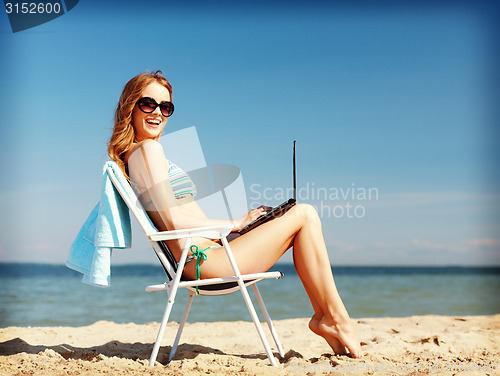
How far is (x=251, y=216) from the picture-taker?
2.73m

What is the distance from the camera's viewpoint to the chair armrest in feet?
7.61

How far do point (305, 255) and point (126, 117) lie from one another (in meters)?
1.29

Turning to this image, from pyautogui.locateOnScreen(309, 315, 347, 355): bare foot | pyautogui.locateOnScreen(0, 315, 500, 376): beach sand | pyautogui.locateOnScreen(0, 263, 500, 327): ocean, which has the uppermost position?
pyautogui.locateOnScreen(309, 315, 347, 355): bare foot

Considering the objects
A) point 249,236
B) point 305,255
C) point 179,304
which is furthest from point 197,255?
point 179,304

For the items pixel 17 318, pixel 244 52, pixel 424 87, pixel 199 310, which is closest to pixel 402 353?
pixel 199 310

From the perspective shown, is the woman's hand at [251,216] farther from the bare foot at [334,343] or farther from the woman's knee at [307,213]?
the bare foot at [334,343]

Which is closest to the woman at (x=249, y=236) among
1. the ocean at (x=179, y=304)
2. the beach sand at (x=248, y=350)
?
the beach sand at (x=248, y=350)

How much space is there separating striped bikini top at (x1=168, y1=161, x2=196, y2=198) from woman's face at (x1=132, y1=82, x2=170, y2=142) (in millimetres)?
261

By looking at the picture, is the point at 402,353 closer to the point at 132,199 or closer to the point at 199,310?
the point at 132,199

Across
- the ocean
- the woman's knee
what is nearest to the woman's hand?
the woman's knee

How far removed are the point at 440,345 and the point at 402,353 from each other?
0.46 m

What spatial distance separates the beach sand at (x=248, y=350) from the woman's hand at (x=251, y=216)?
76 centimetres

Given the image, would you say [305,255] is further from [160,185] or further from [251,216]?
[160,185]

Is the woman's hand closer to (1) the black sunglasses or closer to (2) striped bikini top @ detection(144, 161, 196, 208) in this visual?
(2) striped bikini top @ detection(144, 161, 196, 208)
